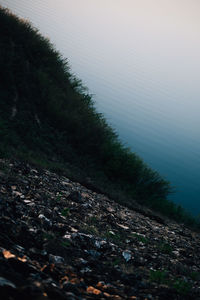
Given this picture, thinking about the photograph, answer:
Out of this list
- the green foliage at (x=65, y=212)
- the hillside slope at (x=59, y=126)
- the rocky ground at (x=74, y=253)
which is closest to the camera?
the rocky ground at (x=74, y=253)

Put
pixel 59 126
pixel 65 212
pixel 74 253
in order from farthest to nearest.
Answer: pixel 59 126 < pixel 65 212 < pixel 74 253

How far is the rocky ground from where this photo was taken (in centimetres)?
326

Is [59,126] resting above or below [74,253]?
above

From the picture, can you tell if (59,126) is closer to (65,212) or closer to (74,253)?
(65,212)

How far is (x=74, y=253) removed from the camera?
478 cm

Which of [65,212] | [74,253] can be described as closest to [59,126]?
[65,212]

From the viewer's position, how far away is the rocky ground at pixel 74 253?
326cm

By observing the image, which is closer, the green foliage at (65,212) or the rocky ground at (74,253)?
the rocky ground at (74,253)

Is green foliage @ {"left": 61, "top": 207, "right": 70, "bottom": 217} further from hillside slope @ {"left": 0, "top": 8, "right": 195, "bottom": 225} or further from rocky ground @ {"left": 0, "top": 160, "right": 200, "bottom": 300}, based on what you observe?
hillside slope @ {"left": 0, "top": 8, "right": 195, "bottom": 225}

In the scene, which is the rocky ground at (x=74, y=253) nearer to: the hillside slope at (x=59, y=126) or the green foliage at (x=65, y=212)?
the green foliage at (x=65, y=212)

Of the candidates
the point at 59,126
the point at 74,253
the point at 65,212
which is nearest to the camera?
the point at 74,253

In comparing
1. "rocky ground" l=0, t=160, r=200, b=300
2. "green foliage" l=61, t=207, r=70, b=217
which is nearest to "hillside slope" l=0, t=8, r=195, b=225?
"rocky ground" l=0, t=160, r=200, b=300

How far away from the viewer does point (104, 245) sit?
565cm

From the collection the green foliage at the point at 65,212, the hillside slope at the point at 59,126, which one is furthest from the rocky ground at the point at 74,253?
the hillside slope at the point at 59,126
